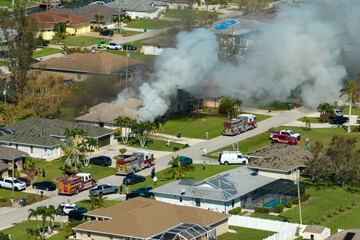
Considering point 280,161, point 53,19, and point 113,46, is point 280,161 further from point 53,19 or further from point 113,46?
point 53,19

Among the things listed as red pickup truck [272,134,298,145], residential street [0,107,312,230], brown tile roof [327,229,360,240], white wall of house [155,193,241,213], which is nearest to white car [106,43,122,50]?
residential street [0,107,312,230]

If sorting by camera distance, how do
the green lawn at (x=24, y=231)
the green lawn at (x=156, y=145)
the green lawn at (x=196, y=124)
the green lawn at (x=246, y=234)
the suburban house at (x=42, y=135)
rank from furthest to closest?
1. the green lawn at (x=196, y=124)
2. the green lawn at (x=156, y=145)
3. the suburban house at (x=42, y=135)
4. the green lawn at (x=24, y=231)
5. the green lawn at (x=246, y=234)

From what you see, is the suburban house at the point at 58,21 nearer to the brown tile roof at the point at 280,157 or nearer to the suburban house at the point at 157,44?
the suburban house at the point at 157,44

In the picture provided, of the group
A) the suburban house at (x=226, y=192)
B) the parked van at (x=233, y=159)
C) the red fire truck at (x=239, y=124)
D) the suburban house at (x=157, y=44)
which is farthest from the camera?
the suburban house at (x=157, y=44)

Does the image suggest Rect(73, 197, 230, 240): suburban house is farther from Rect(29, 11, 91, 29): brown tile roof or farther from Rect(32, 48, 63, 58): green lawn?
Rect(29, 11, 91, 29): brown tile roof

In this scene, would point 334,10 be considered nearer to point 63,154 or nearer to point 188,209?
point 63,154

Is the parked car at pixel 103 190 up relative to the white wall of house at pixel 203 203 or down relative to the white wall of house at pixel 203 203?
down

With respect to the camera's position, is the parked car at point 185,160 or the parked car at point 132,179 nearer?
the parked car at point 132,179

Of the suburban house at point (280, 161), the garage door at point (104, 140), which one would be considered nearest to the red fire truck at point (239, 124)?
the suburban house at point (280, 161)
